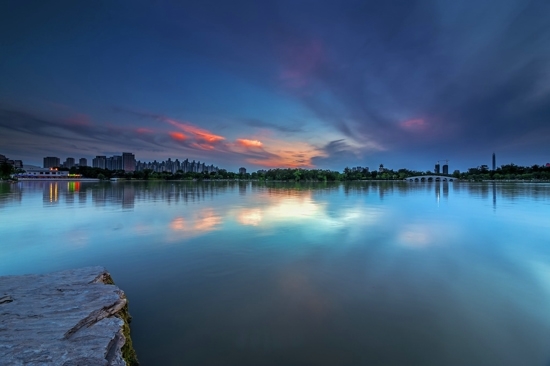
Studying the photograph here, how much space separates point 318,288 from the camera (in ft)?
20.7

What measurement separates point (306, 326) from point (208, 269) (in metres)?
3.84

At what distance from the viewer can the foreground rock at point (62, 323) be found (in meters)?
2.89

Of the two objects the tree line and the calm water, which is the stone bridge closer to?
the tree line

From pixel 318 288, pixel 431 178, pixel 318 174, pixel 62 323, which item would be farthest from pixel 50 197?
pixel 431 178

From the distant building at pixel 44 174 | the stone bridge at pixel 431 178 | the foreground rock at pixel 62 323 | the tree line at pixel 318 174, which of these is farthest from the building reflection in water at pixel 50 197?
the stone bridge at pixel 431 178

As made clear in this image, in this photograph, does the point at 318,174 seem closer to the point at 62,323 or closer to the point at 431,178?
the point at 431,178

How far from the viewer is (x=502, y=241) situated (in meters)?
11.1

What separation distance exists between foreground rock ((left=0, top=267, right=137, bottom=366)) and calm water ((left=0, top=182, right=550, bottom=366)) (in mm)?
820

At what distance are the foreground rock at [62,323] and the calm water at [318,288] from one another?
0.82m

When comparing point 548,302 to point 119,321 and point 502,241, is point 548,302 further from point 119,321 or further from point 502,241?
point 119,321

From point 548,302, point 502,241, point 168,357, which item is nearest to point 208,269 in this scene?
point 168,357

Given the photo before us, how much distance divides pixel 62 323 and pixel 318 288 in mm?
4876

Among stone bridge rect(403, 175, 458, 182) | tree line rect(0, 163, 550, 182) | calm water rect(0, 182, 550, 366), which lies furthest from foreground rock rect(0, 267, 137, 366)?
stone bridge rect(403, 175, 458, 182)

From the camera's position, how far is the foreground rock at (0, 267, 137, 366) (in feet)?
9.50
